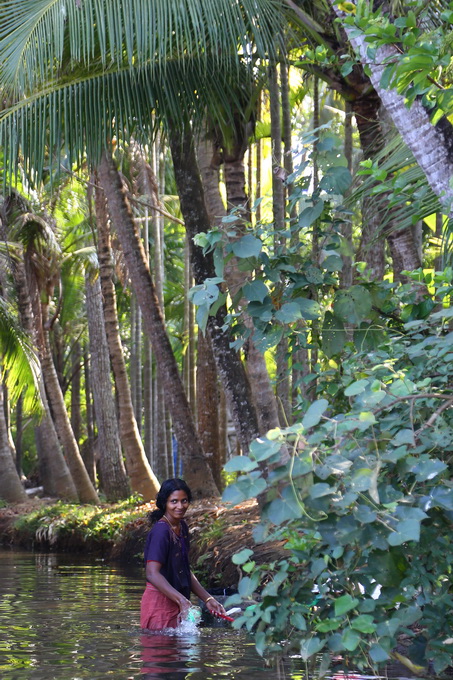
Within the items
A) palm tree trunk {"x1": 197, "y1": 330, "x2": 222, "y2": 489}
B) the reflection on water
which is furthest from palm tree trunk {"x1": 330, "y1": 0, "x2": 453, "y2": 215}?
palm tree trunk {"x1": 197, "y1": 330, "x2": 222, "y2": 489}

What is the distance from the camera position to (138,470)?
16719 mm

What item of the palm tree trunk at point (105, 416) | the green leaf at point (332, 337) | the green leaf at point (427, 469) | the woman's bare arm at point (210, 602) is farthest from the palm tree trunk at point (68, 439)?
the green leaf at point (427, 469)

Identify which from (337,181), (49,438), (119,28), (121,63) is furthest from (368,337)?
(49,438)

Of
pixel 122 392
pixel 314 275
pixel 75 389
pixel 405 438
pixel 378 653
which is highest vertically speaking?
pixel 75 389

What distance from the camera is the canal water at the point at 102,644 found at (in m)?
6.21

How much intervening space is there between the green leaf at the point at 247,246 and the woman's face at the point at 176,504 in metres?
2.98

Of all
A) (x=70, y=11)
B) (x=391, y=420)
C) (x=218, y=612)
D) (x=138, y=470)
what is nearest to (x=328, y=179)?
(x=391, y=420)

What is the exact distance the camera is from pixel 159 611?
7.23 metres

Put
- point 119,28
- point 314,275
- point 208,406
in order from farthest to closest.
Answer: point 208,406 → point 119,28 → point 314,275

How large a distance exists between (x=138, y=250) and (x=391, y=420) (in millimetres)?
10971

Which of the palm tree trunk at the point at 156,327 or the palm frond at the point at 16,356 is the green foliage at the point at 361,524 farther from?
the palm frond at the point at 16,356

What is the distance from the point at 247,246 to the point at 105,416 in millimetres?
15017

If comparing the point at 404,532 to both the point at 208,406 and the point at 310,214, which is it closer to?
the point at 310,214

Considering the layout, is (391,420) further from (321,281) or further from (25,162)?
(25,162)
